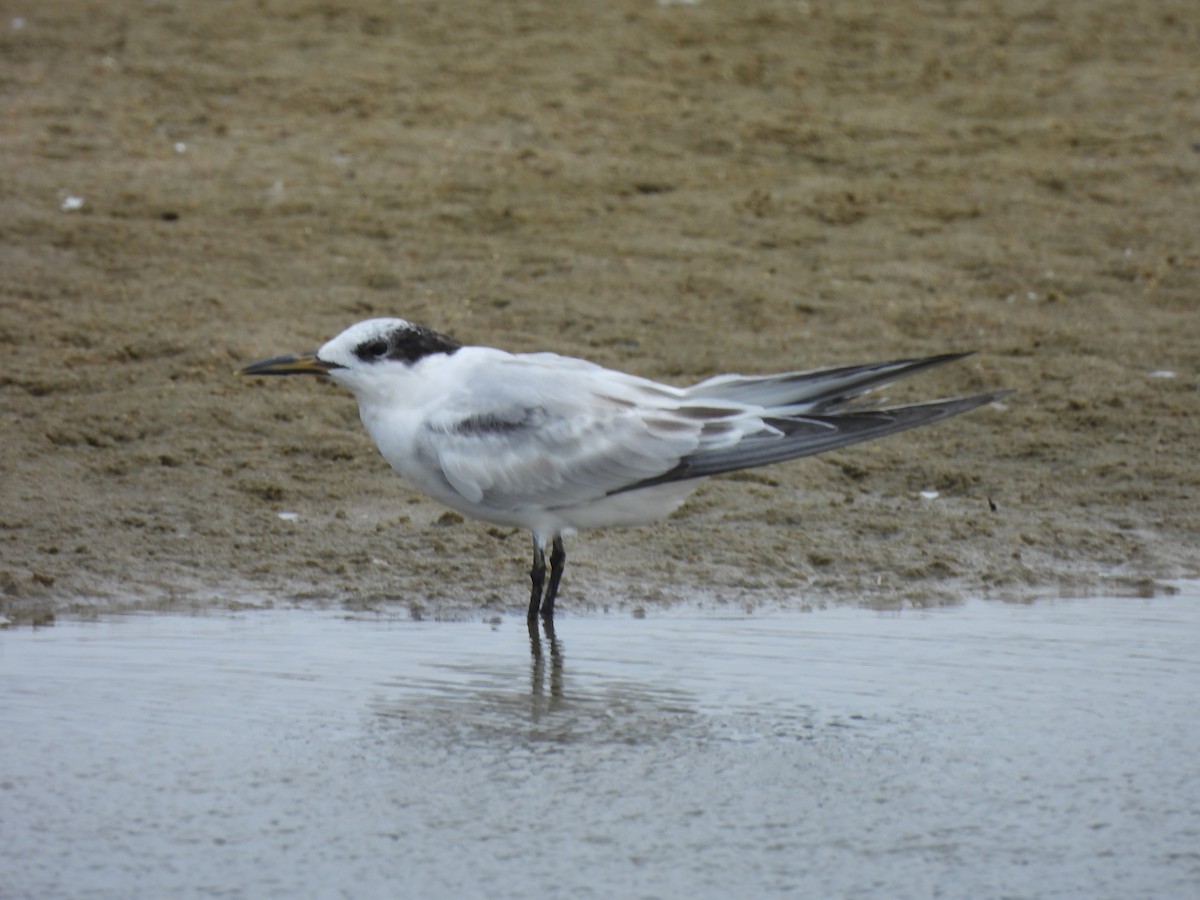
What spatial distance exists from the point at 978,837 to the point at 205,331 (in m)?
4.37

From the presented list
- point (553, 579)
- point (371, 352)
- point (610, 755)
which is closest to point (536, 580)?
point (553, 579)

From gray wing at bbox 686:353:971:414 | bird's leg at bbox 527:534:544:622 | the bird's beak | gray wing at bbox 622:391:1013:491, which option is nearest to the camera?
gray wing at bbox 622:391:1013:491

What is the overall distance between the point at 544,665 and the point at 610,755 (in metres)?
0.76

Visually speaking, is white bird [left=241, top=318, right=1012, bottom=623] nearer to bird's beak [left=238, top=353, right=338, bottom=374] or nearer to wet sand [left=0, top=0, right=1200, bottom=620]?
bird's beak [left=238, top=353, right=338, bottom=374]

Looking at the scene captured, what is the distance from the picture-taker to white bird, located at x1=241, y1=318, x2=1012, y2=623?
201 inches

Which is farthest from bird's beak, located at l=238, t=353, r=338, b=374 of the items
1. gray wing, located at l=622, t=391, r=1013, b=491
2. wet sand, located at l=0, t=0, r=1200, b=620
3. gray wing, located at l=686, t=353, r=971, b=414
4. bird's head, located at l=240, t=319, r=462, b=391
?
gray wing, located at l=686, t=353, r=971, b=414

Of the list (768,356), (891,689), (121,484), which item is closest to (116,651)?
(121,484)

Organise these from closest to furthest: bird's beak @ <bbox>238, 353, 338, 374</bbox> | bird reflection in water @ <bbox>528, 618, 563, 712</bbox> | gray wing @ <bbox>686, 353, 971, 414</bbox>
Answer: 1. bird reflection in water @ <bbox>528, 618, 563, 712</bbox>
2. gray wing @ <bbox>686, 353, 971, 414</bbox>
3. bird's beak @ <bbox>238, 353, 338, 374</bbox>

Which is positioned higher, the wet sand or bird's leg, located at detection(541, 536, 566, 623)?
the wet sand

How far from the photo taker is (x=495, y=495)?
513 centimetres

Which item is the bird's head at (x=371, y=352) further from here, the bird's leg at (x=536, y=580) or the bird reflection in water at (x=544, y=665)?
the bird reflection in water at (x=544, y=665)

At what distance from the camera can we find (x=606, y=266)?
7777mm

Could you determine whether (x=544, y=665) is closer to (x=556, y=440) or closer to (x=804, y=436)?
(x=556, y=440)

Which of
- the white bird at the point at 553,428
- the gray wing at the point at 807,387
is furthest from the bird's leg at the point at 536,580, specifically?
the gray wing at the point at 807,387
